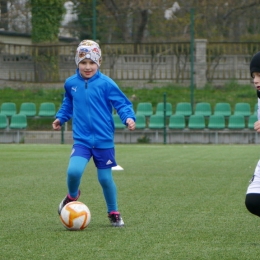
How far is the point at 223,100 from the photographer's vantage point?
25672mm

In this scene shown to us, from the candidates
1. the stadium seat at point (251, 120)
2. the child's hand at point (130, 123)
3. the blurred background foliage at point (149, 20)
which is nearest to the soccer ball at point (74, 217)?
the child's hand at point (130, 123)

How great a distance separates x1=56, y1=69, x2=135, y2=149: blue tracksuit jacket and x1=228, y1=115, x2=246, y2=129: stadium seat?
16.7 metres

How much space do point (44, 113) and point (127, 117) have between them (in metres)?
18.0

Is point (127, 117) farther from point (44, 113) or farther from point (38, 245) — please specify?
point (44, 113)

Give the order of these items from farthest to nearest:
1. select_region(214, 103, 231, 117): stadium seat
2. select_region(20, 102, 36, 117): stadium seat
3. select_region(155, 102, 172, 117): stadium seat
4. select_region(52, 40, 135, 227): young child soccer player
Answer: select_region(20, 102, 36, 117): stadium seat < select_region(155, 102, 172, 117): stadium seat < select_region(214, 103, 231, 117): stadium seat < select_region(52, 40, 135, 227): young child soccer player

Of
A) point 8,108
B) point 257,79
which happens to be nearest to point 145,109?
point 8,108

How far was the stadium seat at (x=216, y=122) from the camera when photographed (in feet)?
75.5

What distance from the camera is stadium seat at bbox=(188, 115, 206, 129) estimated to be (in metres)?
23.1

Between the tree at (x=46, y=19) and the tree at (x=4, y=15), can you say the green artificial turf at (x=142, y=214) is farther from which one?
the tree at (x=46, y=19)

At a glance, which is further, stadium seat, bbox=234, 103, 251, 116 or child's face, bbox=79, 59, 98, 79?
stadium seat, bbox=234, 103, 251, 116

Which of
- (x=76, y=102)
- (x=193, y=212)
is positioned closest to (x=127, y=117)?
(x=76, y=102)

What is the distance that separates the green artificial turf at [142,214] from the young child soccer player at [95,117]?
18.0 inches

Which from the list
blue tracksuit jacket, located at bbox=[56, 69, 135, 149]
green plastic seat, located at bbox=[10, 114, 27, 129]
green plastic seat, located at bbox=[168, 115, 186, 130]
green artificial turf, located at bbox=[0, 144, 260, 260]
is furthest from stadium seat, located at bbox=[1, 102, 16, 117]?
blue tracksuit jacket, located at bbox=[56, 69, 135, 149]

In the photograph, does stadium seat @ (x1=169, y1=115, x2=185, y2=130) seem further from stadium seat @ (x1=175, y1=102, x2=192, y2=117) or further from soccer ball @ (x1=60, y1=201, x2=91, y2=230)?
soccer ball @ (x1=60, y1=201, x2=91, y2=230)
